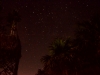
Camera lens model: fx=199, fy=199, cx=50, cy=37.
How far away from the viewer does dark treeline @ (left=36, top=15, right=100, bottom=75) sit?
25250mm

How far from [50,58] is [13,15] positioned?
348 inches

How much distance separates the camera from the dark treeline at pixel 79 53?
82.8 feet

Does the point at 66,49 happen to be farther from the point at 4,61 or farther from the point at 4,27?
the point at 4,27

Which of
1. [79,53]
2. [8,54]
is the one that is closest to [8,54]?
[8,54]

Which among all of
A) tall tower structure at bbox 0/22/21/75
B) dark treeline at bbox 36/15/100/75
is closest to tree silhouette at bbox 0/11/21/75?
tall tower structure at bbox 0/22/21/75

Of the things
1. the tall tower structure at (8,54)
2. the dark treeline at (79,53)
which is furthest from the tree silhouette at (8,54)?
the dark treeline at (79,53)

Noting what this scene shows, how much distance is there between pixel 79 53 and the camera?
87.5ft

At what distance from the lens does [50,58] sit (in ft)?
98.9

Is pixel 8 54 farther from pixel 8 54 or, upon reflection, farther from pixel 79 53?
pixel 79 53

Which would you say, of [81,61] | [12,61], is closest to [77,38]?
[81,61]

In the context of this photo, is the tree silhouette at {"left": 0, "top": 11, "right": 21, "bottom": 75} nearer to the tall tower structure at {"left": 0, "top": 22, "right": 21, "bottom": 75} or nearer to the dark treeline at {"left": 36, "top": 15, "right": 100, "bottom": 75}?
the tall tower structure at {"left": 0, "top": 22, "right": 21, "bottom": 75}

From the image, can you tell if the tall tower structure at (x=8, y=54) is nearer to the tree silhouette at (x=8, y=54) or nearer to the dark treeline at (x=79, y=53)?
the tree silhouette at (x=8, y=54)

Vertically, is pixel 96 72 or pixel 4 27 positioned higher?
pixel 4 27

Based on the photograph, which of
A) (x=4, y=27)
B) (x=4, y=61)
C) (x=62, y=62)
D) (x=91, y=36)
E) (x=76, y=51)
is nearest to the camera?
(x=4, y=27)
